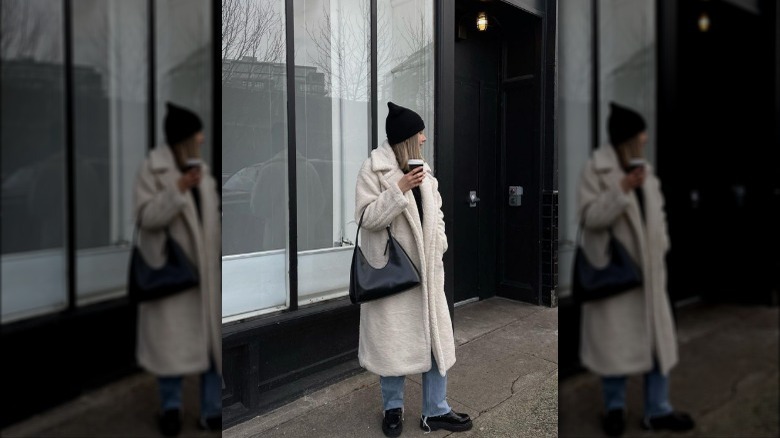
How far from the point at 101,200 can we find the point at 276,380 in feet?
11.5

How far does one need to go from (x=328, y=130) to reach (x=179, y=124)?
366cm

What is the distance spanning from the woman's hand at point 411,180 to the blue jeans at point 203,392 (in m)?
2.51

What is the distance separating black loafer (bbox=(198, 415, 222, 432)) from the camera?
0.44 metres

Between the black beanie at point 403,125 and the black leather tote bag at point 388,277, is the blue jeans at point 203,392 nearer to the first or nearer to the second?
the black leather tote bag at point 388,277

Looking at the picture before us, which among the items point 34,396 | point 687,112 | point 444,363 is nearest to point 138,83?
point 34,396

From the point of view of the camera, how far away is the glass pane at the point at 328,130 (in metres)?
3.81

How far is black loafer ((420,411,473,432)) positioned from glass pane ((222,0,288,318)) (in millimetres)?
1344

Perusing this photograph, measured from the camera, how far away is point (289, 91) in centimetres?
362

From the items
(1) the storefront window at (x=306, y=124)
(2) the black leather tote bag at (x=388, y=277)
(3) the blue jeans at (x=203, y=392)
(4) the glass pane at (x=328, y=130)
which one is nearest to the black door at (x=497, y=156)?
(1) the storefront window at (x=306, y=124)

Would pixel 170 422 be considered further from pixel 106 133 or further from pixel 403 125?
pixel 403 125

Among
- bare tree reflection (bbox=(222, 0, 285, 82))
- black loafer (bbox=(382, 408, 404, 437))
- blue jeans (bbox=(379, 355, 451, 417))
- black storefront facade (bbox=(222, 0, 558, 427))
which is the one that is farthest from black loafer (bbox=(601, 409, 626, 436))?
bare tree reflection (bbox=(222, 0, 285, 82))

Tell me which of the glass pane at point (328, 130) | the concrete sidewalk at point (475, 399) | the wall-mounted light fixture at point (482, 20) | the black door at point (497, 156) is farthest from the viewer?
the black door at point (497, 156)

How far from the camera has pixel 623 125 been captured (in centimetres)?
39

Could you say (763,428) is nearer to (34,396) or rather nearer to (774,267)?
(774,267)
